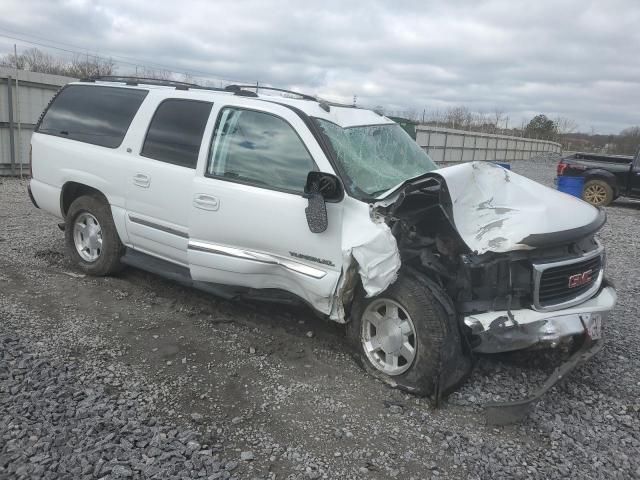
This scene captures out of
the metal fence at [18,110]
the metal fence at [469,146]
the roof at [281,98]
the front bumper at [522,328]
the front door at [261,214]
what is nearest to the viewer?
the front bumper at [522,328]

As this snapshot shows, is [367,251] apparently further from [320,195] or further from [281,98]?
[281,98]

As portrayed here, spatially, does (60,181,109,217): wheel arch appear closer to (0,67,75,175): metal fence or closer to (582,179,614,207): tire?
(0,67,75,175): metal fence

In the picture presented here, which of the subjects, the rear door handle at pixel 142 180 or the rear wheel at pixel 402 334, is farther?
the rear door handle at pixel 142 180

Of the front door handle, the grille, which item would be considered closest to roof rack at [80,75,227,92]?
A: the front door handle

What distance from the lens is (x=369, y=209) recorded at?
3.45m

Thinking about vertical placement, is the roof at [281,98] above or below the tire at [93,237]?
above

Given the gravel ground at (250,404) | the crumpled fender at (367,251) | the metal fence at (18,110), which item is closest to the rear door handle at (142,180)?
the gravel ground at (250,404)

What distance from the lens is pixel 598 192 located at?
14.5m

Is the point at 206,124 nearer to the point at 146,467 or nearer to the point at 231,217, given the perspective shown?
the point at 231,217

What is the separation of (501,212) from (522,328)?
0.78 m

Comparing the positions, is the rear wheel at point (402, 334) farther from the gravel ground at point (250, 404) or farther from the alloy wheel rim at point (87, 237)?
the alloy wheel rim at point (87, 237)

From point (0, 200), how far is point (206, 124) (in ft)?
23.0

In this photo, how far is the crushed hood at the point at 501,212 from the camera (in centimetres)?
326

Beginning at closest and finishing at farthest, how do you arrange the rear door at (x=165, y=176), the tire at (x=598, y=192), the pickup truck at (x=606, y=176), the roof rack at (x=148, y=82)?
the rear door at (x=165, y=176), the roof rack at (x=148, y=82), the pickup truck at (x=606, y=176), the tire at (x=598, y=192)
